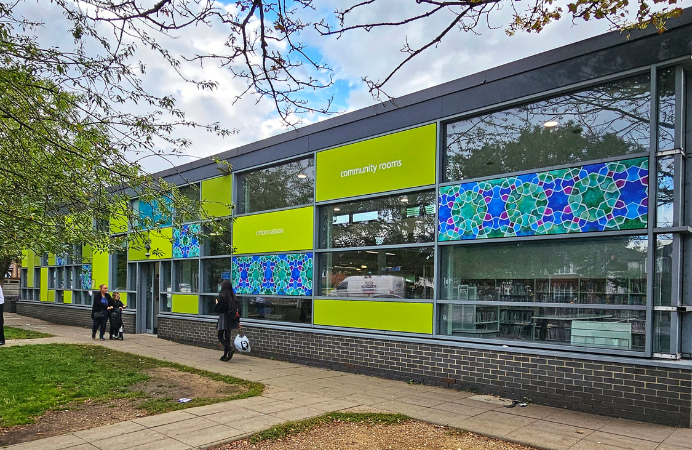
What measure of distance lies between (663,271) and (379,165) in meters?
5.16

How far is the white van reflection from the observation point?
9711mm

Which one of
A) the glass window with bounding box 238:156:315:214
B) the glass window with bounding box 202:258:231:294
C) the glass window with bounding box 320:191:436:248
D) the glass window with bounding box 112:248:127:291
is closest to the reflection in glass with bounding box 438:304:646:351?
the glass window with bounding box 320:191:436:248

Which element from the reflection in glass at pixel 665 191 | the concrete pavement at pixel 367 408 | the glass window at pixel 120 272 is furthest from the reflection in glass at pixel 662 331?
the glass window at pixel 120 272

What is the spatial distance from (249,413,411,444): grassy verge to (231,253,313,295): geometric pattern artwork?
4885 millimetres

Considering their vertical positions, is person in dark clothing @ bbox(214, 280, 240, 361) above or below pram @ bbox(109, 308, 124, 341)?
above

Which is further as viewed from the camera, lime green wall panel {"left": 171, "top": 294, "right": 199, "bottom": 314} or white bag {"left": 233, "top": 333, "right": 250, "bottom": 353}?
lime green wall panel {"left": 171, "top": 294, "right": 199, "bottom": 314}

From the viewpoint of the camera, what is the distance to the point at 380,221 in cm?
1024

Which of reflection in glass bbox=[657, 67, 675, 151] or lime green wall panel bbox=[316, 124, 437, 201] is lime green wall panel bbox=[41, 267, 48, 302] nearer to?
lime green wall panel bbox=[316, 124, 437, 201]

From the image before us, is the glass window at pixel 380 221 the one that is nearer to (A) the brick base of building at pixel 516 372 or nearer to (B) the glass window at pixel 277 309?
(B) the glass window at pixel 277 309

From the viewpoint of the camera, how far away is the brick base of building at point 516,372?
6.42 m

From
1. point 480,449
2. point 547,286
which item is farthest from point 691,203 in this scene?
point 480,449

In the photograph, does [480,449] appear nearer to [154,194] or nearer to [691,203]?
[691,203]

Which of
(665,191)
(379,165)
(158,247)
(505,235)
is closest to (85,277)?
(158,247)

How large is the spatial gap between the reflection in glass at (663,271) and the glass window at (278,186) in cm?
689
